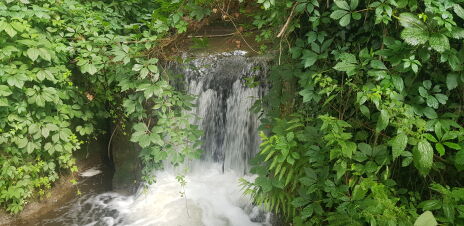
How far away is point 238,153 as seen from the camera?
5230 millimetres

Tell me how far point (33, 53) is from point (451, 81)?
13.3ft

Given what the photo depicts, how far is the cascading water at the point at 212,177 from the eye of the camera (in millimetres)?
4488

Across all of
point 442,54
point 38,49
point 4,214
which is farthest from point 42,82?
point 442,54

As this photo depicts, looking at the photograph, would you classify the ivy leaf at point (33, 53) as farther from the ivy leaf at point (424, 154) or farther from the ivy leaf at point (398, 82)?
the ivy leaf at point (424, 154)

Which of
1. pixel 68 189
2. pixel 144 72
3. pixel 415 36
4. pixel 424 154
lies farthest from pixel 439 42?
pixel 68 189

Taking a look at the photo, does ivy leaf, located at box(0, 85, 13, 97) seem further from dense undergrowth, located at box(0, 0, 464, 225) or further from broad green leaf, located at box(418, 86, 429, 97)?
broad green leaf, located at box(418, 86, 429, 97)

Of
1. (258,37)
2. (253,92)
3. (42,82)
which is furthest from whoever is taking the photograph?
(253,92)

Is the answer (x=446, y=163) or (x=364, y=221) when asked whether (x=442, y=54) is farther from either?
(x=364, y=221)

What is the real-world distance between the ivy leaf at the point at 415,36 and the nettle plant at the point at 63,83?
1.94 meters

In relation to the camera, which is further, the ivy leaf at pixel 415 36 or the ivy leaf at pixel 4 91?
the ivy leaf at pixel 4 91

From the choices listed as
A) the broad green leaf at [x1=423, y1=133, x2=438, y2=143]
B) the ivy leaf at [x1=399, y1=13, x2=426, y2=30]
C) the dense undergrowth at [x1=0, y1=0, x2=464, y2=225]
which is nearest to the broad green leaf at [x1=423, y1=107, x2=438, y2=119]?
the dense undergrowth at [x1=0, y1=0, x2=464, y2=225]

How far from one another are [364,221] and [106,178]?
461 cm

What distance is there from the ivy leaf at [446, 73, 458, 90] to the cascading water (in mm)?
2886

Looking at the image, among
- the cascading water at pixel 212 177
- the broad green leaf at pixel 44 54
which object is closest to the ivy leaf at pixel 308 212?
the cascading water at pixel 212 177
